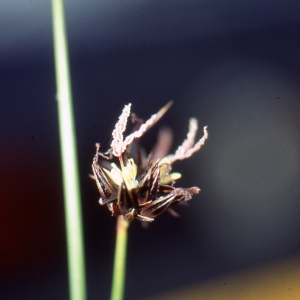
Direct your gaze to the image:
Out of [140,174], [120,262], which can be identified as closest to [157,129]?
[140,174]

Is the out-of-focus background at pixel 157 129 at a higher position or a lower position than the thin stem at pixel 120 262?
higher

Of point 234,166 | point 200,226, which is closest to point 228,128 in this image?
point 234,166

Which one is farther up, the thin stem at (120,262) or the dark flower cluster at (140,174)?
the dark flower cluster at (140,174)

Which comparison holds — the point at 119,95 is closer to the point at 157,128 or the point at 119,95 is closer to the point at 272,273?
the point at 157,128

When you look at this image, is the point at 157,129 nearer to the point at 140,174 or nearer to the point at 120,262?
the point at 140,174

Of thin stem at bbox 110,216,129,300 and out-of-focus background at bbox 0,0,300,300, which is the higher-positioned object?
out-of-focus background at bbox 0,0,300,300
